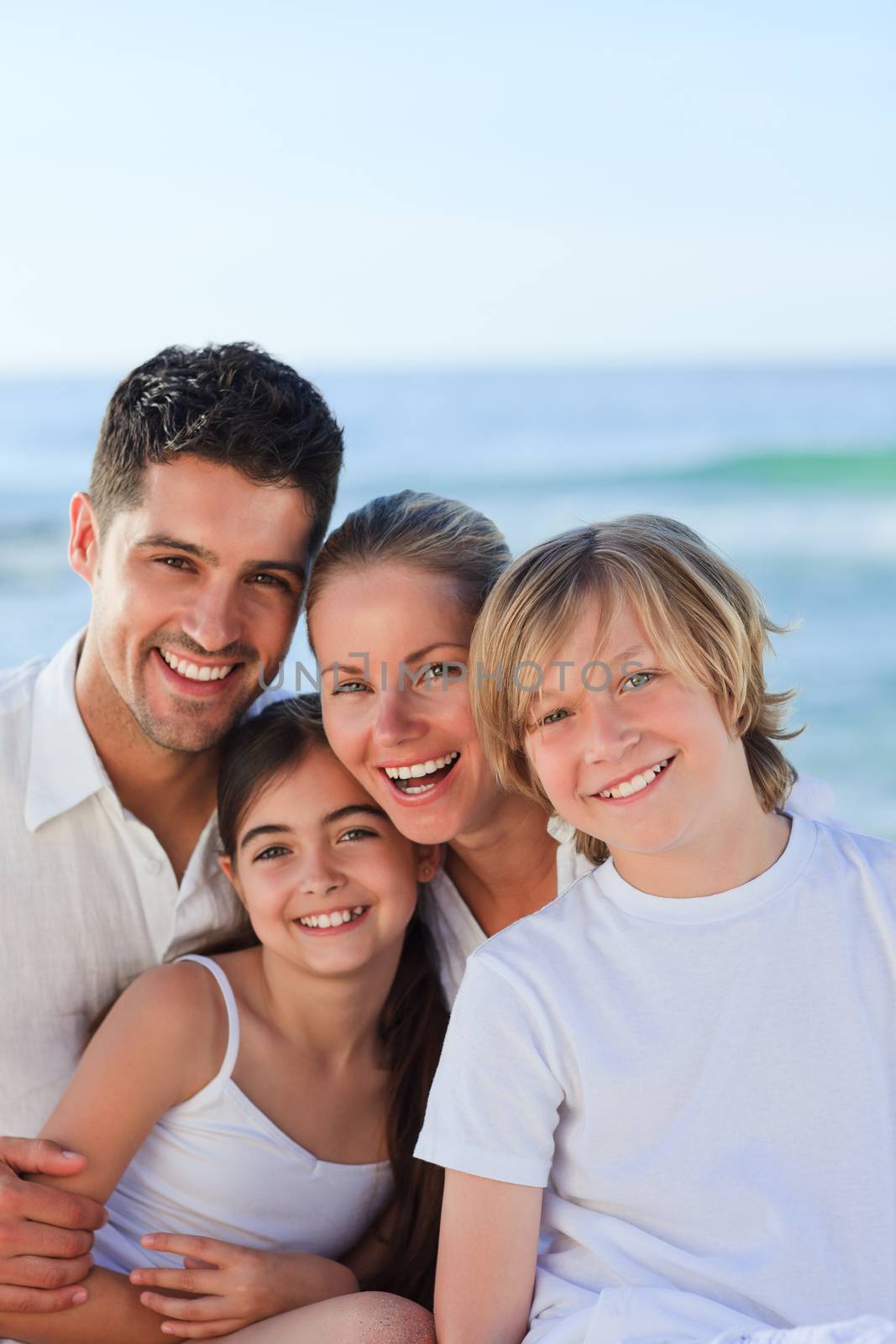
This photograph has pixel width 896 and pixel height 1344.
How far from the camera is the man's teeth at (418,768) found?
249 cm

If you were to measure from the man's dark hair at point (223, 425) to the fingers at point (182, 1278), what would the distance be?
59.8 inches

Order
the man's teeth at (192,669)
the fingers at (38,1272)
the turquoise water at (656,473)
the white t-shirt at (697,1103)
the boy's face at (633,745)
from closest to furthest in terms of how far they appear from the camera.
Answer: the white t-shirt at (697,1103) < the boy's face at (633,745) < the fingers at (38,1272) < the man's teeth at (192,669) < the turquoise water at (656,473)

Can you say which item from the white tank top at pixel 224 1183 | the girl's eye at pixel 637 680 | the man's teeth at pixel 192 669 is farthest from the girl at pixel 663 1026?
the man's teeth at pixel 192 669

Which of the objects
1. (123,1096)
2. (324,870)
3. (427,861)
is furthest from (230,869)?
(123,1096)

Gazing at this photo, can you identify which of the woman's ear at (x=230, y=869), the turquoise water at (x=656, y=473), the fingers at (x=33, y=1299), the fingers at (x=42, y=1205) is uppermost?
the turquoise water at (x=656, y=473)

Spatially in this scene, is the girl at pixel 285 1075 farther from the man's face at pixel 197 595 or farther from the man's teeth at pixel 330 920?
the man's face at pixel 197 595

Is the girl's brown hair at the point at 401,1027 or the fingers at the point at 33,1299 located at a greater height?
the girl's brown hair at the point at 401,1027

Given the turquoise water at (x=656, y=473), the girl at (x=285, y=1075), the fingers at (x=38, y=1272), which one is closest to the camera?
the fingers at (x=38, y=1272)

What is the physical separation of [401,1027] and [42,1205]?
0.80 meters

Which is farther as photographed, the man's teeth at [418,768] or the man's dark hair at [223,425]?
the man's dark hair at [223,425]

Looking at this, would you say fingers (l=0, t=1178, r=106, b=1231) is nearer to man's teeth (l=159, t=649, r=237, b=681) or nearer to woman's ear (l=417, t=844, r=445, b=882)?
woman's ear (l=417, t=844, r=445, b=882)

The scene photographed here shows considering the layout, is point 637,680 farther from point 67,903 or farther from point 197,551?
point 67,903

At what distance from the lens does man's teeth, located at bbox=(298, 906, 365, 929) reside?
8.50ft

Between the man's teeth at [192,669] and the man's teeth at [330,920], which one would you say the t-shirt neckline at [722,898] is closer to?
the man's teeth at [330,920]
